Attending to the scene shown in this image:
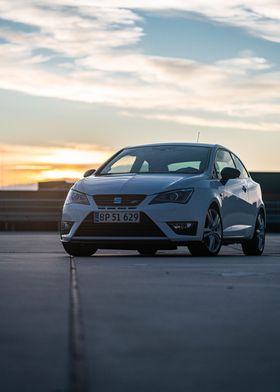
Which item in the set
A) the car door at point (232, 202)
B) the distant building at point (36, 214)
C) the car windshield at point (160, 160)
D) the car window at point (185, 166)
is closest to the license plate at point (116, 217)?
the car windshield at point (160, 160)

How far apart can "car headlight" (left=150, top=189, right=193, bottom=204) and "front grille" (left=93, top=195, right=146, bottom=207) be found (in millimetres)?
162

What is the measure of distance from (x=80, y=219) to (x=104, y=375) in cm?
758

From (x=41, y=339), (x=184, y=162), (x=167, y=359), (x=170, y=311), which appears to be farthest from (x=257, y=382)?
(x=184, y=162)

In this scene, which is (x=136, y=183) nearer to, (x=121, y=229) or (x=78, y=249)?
(x=121, y=229)

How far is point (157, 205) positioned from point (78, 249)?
1.15 metres

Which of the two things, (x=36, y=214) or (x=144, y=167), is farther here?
(x=36, y=214)

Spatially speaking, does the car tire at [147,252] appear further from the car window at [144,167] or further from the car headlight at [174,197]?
the car headlight at [174,197]

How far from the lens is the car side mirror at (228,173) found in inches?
463

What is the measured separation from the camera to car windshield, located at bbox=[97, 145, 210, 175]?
11742 millimetres

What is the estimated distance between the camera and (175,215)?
10.7 meters

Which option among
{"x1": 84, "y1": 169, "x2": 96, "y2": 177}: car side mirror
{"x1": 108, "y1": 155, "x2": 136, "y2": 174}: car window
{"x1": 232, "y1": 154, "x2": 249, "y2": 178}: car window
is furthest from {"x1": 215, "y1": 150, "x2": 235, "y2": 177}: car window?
{"x1": 84, "y1": 169, "x2": 96, "y2": 177}: car side mirror

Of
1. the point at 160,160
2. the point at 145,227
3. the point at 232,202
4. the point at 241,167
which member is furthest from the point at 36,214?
the point at 145,227

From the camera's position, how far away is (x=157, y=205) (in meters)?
10.6

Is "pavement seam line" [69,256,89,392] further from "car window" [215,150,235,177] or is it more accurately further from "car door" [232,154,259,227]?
"car door" [232,154,259,227]
